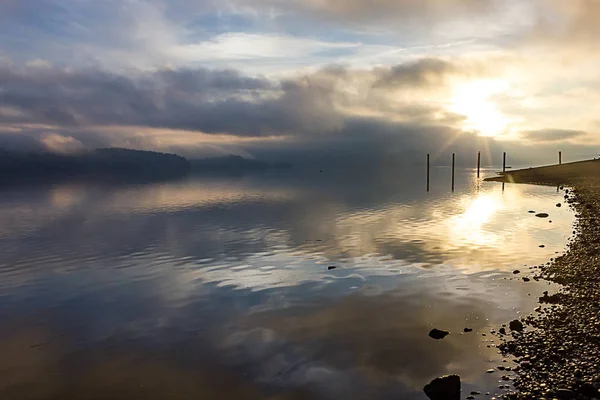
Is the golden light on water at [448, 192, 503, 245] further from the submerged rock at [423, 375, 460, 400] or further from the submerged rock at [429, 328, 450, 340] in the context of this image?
the submerged rock at [423, 375, 460, 400]

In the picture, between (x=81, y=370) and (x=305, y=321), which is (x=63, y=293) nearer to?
(x=81, y=370)

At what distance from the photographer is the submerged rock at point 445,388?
516 inches

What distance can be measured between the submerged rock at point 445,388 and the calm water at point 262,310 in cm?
66

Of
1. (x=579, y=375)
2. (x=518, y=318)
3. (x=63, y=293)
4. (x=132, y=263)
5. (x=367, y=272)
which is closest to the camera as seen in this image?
(x=579, y=375)

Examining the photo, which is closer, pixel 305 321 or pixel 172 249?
pixel 305 321

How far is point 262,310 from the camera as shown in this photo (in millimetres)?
22547

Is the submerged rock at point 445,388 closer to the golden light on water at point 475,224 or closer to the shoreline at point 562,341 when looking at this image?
the shoreline at point 562,341

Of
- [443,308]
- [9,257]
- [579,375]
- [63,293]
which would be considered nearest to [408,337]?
[443,308]

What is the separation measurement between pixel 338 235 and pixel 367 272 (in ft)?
56.9

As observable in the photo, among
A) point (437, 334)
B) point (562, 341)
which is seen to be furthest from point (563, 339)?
point (437, 334)

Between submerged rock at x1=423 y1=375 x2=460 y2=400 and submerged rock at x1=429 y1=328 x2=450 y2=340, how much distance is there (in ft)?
15.2

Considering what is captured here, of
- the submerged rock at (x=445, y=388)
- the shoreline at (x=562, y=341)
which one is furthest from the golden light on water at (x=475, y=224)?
the submerged rock at (x=445, y=388)

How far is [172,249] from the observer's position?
136 ft

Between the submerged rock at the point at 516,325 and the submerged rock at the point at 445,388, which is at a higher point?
the submerged rock at the point at 516,325
